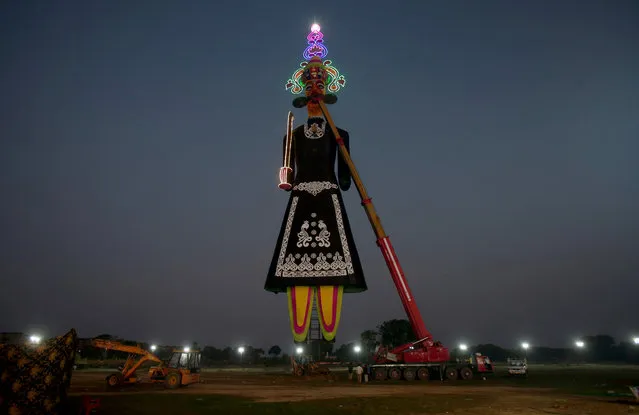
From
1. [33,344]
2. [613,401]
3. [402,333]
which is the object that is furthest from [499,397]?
[402,333]

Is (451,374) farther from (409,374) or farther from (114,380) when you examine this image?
(114,380)

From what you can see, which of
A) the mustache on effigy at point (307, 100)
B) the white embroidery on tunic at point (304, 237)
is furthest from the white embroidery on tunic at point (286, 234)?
the mustache on effigy at point (307, 100)

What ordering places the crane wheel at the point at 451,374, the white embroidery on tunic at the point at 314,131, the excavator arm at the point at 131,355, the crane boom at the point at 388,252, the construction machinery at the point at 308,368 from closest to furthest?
the excavator arm at the point at 131,355 → the crane boom at the point at 388,252 → the crane wheel at the point at 451,374 → the white embroidery on tunic at the point at 314,131 → the construction machinery at the point at 308,368

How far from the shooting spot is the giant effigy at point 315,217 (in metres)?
16.4

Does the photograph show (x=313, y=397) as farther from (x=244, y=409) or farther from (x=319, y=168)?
(x=319, y=168)

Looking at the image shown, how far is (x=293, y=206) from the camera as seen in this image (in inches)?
709

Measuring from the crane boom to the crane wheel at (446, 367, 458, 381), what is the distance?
90.6 inches

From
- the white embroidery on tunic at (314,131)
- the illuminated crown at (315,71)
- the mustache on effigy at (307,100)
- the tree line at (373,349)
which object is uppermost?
the illuminated crown at (315,71)

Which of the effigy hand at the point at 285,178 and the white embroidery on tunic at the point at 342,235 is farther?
the effigy hand at the point at 285,178

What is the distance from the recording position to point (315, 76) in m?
19.7

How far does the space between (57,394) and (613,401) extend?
531 inches

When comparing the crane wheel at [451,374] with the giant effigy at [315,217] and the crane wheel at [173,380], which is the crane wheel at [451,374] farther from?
the crane wheel at [173,380]

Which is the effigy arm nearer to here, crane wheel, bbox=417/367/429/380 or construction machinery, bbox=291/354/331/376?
crane wheel, bbox=417/367/429/380

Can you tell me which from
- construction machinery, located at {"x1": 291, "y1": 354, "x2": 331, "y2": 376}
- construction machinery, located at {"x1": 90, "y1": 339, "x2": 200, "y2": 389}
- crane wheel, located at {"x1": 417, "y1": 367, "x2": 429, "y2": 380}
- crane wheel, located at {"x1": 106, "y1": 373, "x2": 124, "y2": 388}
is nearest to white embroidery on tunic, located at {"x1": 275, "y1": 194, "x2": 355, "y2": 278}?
construction machinery, located at {"x1": 90, "y1": 339, "x2": 200, "y2": 389}
